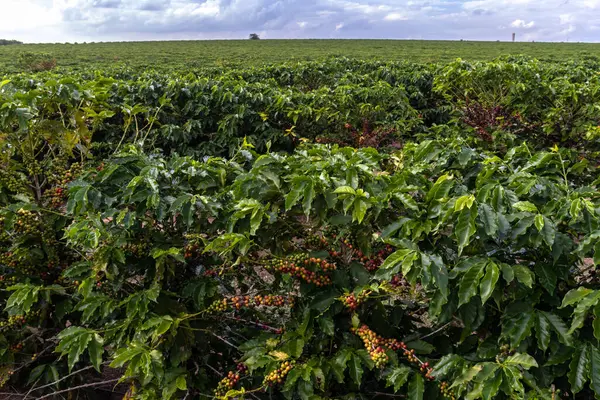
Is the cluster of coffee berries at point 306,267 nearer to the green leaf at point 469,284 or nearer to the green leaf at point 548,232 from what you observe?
the green leaf at point 469,284

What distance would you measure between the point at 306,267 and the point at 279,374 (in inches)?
16.6

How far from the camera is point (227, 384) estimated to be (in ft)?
5.83

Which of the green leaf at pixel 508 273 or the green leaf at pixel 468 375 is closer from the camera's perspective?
the green leaf at pixel 508 273

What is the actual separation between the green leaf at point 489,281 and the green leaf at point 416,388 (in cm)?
42

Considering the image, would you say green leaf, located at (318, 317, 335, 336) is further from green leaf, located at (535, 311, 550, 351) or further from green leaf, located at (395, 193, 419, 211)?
green leaf, located at (535, 311, 550, 351)

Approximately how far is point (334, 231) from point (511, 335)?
0.79 meters

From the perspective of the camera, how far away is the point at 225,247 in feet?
5.86

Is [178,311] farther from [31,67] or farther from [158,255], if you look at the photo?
[31,67]

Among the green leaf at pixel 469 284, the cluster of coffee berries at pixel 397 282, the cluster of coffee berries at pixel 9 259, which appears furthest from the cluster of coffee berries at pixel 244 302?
the cluster of coffee berries at pixel 9 259

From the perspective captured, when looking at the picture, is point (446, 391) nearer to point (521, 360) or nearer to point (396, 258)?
point (521, 360)

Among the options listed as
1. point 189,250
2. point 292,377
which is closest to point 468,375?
point 292,377

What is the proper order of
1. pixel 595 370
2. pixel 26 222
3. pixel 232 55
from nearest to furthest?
pixel 595 370 < pixel 26 222 < pixel 232 55

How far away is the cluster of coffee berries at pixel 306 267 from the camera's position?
1.72 meters

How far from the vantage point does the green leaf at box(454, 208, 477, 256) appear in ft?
4.69
